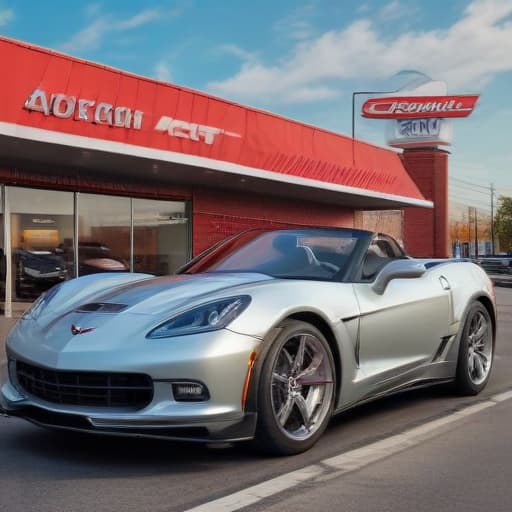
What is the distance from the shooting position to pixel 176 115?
14531mm

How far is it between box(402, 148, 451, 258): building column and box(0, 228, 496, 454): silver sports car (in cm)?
3453

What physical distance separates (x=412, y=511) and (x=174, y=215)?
14525 mm

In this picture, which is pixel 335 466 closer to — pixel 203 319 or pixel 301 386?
pixel 301 386

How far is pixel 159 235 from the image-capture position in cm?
1694

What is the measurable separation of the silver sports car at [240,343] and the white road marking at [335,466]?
23cm

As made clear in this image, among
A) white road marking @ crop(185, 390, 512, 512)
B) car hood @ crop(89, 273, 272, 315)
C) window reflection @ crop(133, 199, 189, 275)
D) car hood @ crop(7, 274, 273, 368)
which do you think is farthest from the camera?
window reflection @ crop(133, 199, 189, 275)

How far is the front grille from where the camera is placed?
368 cm

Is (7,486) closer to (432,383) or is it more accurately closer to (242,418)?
(242,418)

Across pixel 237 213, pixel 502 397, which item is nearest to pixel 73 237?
pixel 237 213

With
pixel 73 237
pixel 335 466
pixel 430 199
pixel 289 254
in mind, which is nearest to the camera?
Result: pixel 335 466

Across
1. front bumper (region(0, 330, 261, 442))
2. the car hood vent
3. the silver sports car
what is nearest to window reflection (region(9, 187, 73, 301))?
the silver sports car

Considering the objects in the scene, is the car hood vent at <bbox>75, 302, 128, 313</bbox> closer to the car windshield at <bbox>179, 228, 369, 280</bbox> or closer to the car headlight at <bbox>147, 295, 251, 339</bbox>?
the car headlight at <bbox>147, 295, 251, 339</bbox>

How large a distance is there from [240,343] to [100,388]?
0.74 metres

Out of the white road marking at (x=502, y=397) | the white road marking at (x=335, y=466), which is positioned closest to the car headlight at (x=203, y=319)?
the white road marking at (x=335, y=466)
